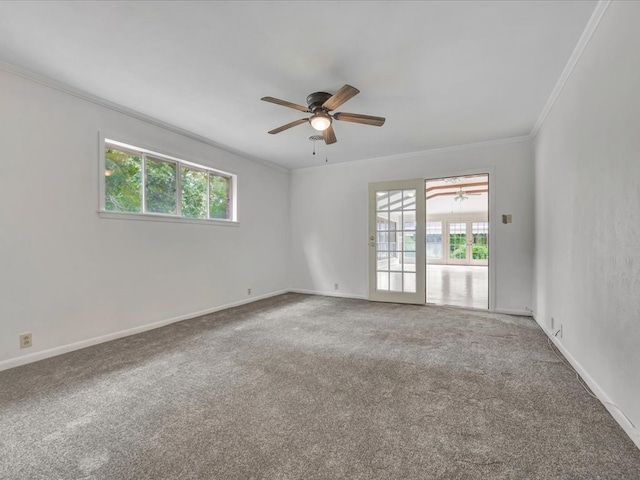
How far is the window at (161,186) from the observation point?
332 centimetres

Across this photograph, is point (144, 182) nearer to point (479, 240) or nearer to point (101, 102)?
point (101, 102)

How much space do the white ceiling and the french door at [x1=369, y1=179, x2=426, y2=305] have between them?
1653 millimetres

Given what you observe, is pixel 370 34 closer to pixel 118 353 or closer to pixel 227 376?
pixel 227 376

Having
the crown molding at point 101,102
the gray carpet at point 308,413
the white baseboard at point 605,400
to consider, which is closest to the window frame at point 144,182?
the crown molding at point 101,102

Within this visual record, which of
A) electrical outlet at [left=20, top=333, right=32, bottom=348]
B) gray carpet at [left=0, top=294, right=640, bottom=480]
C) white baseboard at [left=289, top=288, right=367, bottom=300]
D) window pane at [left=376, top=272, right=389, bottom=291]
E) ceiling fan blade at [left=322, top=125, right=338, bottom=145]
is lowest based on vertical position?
gray carpet at [left=0, top=294, right=640, bottom=480]

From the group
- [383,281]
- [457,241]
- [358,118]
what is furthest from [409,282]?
[457,241]

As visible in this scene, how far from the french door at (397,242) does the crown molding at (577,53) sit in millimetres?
2006

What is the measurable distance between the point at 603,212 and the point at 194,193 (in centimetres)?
446

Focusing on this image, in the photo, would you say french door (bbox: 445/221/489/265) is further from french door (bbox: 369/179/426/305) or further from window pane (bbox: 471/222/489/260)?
french door (bbox: 369/179/426/305)

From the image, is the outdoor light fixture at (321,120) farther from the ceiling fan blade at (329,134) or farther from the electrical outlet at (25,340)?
the electrical outlet at (25,340)

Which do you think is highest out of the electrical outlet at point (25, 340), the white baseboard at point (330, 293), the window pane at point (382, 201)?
the window pane at point (382, 201)

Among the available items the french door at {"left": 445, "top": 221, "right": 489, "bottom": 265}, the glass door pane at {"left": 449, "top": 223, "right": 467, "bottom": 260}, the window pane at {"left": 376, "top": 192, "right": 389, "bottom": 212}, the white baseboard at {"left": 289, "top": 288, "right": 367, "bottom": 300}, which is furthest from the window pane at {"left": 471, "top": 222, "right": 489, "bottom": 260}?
the white baseboard at {"left": 289, "top": 288, "right": 367, "bottom": 300}

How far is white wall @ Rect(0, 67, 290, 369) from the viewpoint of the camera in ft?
8.26

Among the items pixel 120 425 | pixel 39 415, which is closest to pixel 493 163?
pixel 120 425
